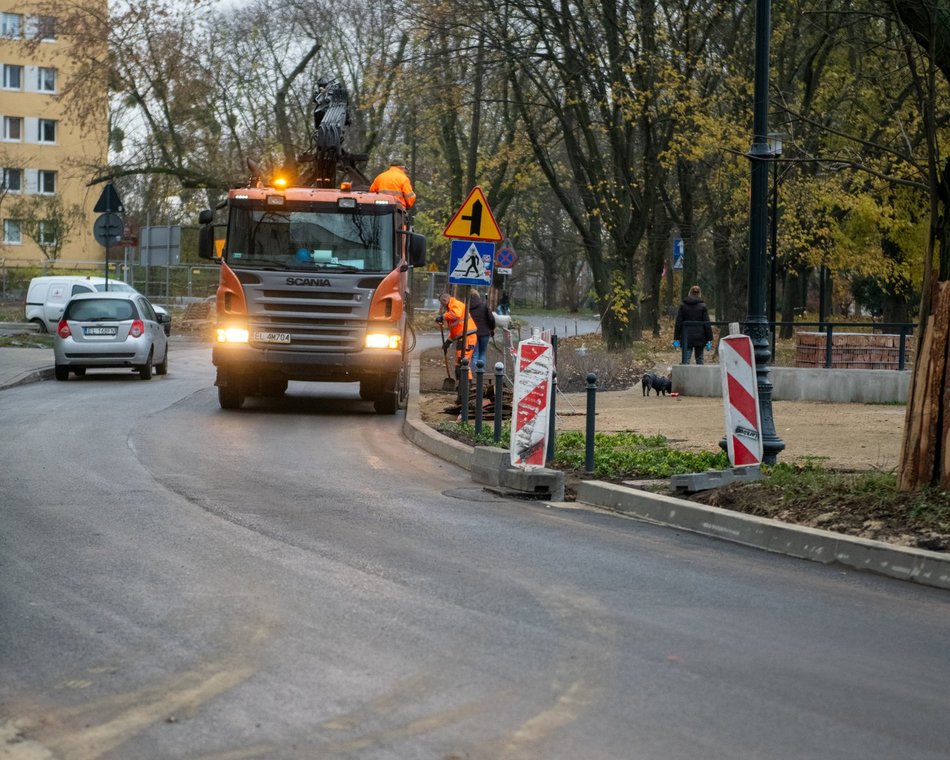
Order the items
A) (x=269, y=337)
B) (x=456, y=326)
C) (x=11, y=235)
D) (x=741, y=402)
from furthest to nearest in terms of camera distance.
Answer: (x=11, y=235) < (x=456, y=326) < (x=269, y=337) < (x=741, y=402)

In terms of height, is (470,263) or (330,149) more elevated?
(330,149)

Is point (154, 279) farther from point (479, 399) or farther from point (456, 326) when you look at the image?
point (479, 399)

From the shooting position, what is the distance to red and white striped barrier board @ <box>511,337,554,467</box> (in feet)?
44.1

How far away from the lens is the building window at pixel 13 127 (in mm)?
86812

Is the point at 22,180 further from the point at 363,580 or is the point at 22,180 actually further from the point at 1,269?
the point at 363,580

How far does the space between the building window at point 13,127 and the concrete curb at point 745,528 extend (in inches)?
3040

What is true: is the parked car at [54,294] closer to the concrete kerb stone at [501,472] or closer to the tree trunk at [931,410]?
the concrete kerb stone at [501,472]

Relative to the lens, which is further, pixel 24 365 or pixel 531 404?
pixel 24 365

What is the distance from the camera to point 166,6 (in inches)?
1725

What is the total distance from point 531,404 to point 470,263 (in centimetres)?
713

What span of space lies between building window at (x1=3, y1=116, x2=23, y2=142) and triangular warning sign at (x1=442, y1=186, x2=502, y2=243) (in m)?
72.4

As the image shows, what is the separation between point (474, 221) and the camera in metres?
19.8

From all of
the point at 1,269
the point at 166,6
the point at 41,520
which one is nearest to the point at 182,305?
the point at 1,269

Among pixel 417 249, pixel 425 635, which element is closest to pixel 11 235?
pixel 417 249
